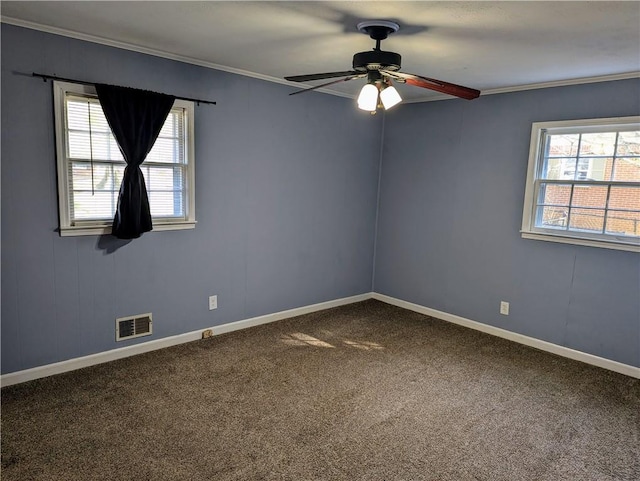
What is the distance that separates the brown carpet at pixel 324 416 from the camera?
2.34 metres

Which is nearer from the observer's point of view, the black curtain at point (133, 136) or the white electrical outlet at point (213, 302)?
the black curtain at point (133, 136)

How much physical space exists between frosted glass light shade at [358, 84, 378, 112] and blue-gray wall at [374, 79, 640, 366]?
2200 mm

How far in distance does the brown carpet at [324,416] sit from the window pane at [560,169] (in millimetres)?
1614

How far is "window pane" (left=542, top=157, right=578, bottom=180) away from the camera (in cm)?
387

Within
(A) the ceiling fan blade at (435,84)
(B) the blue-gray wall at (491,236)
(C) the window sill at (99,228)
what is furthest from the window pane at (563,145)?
(C) the window sill at (99,228)

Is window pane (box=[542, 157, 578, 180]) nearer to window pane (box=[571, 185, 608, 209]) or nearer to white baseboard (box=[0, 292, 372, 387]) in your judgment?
window pane (box=[571, 185, 608, 209])

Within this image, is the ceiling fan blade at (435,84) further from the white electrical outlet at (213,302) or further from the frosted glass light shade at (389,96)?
the white electrical outlet at (213,302)

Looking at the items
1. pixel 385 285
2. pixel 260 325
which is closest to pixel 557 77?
pixel 385 285

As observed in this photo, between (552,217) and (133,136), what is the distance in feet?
12.0

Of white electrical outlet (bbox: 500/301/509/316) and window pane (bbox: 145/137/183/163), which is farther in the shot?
white electrical outlet (bbox: 500/301/509/316)

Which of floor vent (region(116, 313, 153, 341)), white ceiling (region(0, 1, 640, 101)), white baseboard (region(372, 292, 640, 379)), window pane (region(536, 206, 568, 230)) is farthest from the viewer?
window pane (region(536, 206, 568, 230))

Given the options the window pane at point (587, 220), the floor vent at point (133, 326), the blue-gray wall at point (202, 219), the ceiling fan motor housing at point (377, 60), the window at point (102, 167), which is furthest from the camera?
the window pane at point (587, 220)

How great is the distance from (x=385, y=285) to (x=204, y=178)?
2644mm

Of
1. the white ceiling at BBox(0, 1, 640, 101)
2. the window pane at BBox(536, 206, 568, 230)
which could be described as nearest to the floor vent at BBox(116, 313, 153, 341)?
the white ceiling at BBox(0, 1, 640, 101)
